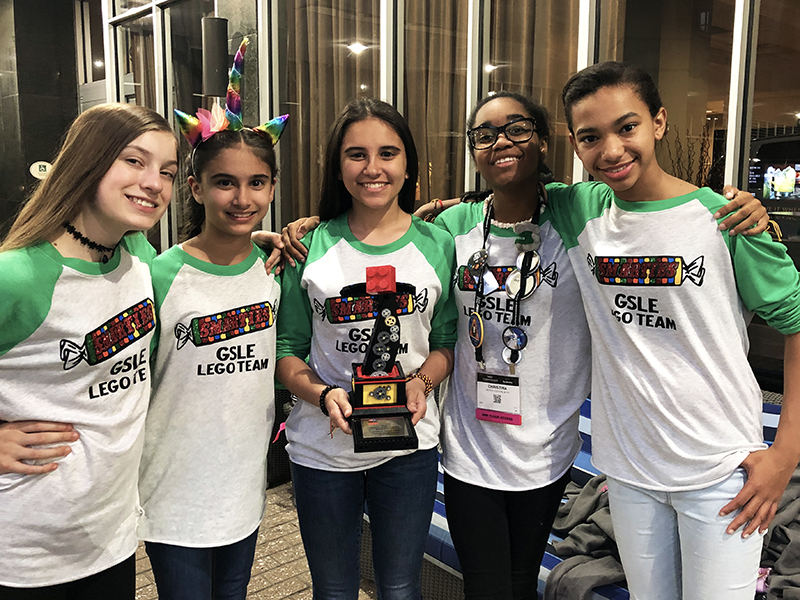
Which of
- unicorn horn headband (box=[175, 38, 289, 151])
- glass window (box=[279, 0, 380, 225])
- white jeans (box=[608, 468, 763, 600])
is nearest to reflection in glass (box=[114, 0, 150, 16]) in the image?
glass window (box=[279, 0, 380, 225])

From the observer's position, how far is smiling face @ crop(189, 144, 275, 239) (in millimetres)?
1628

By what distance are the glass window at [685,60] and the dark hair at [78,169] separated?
226 centimetres

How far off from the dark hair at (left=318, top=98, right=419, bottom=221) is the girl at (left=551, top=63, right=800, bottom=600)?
1.49 feet

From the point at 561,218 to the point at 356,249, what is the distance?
1.87ft

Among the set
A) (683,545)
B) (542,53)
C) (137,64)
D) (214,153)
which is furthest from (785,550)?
(137,64)

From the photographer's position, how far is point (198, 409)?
5.12ft

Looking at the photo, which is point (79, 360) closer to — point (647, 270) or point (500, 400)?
point (500, 400)

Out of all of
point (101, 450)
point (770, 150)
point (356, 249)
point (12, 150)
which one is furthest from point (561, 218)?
point (12, 150)

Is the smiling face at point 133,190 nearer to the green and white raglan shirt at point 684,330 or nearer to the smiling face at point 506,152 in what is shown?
the smiling face at point 506,152

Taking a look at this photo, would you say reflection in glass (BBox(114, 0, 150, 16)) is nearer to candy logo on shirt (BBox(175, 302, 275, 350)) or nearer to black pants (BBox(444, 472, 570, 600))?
candy logo on shirt (BBox(175, 302, 275, 350))

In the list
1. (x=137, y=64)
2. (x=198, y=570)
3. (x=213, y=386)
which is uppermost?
(x=137, y=64)

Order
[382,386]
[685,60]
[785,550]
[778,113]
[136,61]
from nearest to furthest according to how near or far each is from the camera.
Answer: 1. [382,386]
2. [785,550]
3. [778,113]
4. [685,60]
5. [136,61]

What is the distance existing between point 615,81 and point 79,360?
1.37 metres

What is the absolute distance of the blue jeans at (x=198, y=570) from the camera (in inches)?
61.9
